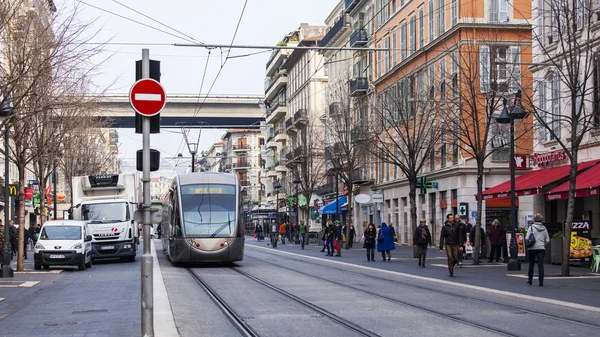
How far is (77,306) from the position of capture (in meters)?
17.5

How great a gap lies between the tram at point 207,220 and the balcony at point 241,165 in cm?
12000

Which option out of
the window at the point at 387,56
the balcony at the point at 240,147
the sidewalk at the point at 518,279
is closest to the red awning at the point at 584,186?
the sidewalk at the point at 518,279

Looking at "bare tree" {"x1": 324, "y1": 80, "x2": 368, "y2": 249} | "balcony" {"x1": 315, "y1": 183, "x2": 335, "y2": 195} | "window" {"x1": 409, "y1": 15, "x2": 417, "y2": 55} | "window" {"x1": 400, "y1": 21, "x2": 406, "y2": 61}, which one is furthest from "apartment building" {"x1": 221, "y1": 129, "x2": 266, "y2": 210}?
"window" {"x1": 409, "y1": 15, "x2": 417, "y2": 55}

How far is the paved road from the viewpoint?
515 inches

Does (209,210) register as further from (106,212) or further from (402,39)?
(402,39)

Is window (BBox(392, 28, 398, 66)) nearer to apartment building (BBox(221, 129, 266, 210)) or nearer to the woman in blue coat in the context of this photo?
the woman in blue coat

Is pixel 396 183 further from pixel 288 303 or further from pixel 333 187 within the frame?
pixel 288 303

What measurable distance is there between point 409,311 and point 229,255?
16.2 metres

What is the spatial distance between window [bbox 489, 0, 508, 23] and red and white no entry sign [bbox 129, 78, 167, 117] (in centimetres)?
3784

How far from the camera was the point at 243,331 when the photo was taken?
508 inches

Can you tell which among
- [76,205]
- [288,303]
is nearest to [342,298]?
[288,303]

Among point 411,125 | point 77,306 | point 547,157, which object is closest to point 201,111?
point 411,125

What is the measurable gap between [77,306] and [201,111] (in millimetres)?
66045

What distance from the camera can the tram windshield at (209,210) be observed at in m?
30.9
